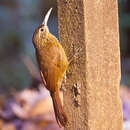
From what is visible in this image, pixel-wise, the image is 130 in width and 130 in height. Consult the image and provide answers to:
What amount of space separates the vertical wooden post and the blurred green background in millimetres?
4408

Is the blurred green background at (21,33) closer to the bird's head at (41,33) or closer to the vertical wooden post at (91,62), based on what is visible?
the bird's head at (41,33)

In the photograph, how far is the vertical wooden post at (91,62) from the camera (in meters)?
1.13

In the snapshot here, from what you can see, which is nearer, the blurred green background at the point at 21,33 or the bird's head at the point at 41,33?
the bird's head at the point at 41,33

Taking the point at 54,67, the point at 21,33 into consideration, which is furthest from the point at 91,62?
the point at 21,33

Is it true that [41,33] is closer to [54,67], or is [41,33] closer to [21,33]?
[54,67]

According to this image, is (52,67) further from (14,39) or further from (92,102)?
(14,39)

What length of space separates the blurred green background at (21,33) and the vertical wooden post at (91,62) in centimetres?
441

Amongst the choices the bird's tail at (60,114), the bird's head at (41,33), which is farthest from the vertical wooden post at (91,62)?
the bird's head at (41,33)

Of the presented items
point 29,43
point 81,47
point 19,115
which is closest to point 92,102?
point 81,47

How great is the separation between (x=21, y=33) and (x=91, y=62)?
842 centimetres

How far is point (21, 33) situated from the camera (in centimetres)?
946

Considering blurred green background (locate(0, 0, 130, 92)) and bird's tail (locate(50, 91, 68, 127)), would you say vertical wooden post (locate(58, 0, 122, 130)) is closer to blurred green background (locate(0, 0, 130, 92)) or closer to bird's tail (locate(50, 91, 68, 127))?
bird's tail (locate(50, 91, 68, 127))

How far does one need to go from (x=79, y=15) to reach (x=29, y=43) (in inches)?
297

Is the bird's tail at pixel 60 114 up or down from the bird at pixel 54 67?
down
